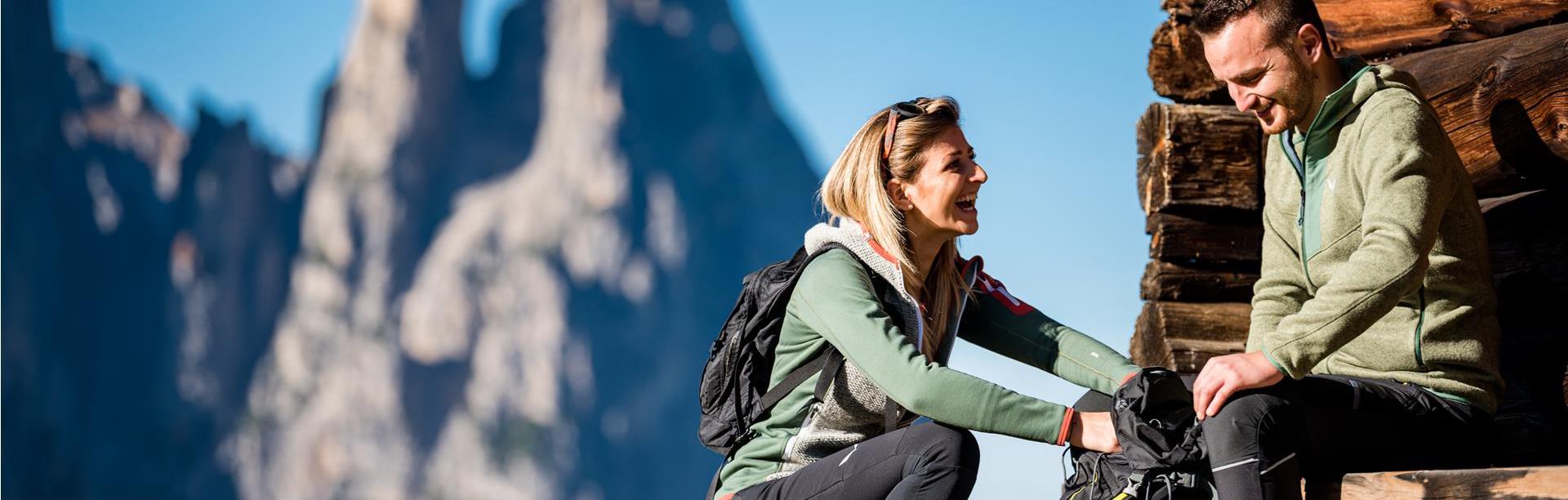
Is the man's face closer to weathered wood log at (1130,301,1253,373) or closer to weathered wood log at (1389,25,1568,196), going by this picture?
weathered wood log at (1389,25,1568,196)

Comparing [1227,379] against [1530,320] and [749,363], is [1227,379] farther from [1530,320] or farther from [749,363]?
[1530,320]

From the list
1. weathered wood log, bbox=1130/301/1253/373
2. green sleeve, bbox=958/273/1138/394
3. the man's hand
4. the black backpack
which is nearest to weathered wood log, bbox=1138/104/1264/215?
weathered wood log, bbox=1130/301/1253/373

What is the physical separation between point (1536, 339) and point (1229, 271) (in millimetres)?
1576

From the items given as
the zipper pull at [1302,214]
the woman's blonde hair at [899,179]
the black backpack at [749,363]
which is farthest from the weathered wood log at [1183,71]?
the black backpack at [749,363]

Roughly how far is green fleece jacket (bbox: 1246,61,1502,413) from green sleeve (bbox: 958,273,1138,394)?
15.7 inches

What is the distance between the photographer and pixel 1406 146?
2873 mm

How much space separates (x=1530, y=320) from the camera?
3.74 meters

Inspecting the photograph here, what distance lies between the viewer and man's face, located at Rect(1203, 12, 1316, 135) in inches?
123

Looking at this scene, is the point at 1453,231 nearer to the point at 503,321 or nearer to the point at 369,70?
the point at 503,321

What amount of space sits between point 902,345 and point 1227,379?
707 mm

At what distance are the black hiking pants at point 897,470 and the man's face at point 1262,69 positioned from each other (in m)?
1.16

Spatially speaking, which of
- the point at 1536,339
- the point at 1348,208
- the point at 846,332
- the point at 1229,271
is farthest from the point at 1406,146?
the point at 1229,271

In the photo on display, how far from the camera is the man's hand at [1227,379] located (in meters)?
2.60

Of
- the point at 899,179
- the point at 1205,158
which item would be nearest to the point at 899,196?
the point at 899,179
